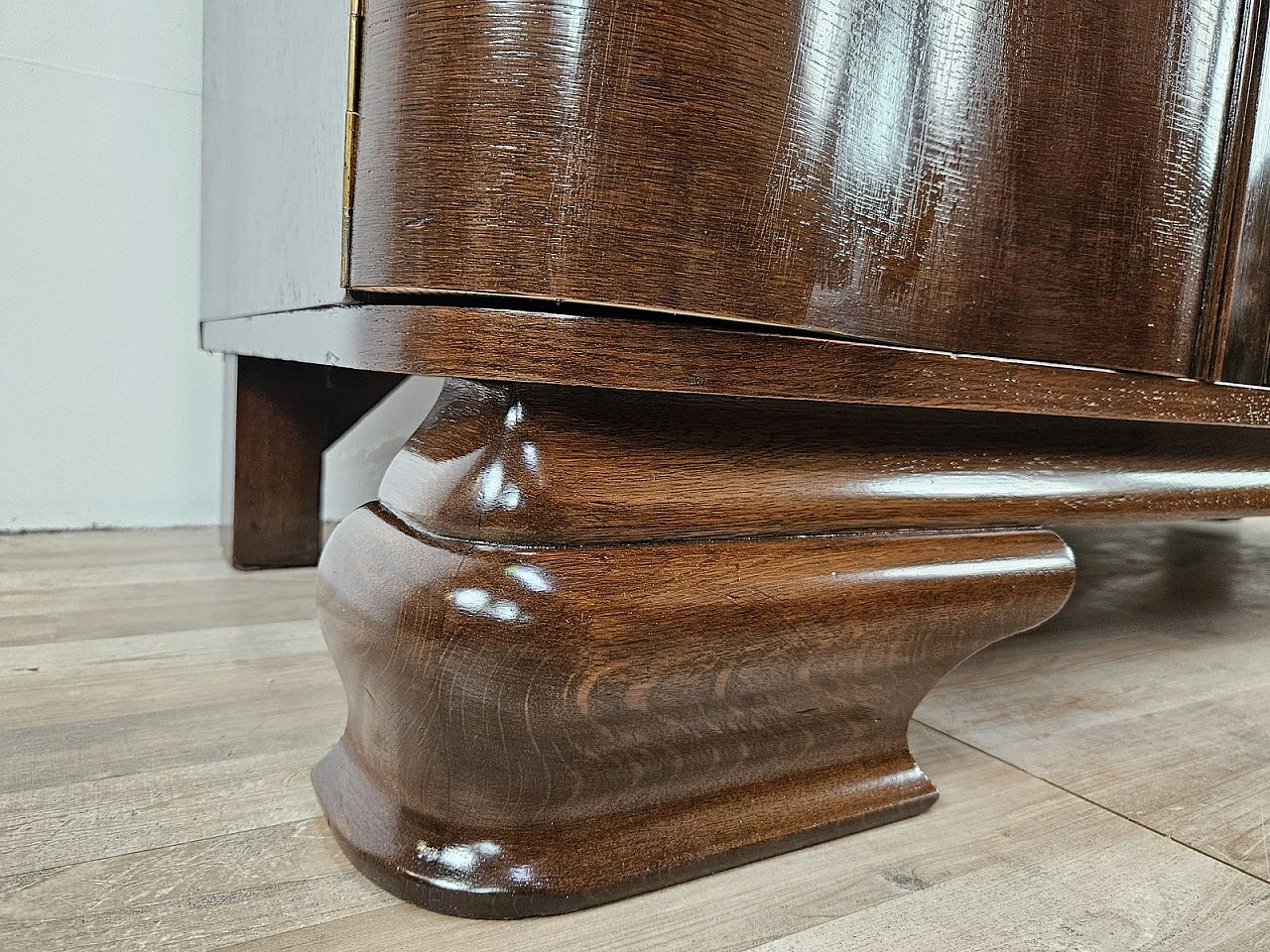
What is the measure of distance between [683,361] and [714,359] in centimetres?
1

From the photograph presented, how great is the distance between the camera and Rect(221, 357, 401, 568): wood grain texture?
2.97 ft

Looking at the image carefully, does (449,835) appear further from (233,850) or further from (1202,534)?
(1202,534)

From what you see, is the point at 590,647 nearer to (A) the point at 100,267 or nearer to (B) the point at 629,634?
(B) the point at 629,634

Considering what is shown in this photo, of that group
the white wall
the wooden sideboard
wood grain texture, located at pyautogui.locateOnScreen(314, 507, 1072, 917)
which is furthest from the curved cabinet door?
the white wall

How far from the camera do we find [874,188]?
0.42 meters

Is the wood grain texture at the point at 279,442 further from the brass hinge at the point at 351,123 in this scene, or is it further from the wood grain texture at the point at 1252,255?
the wood grain texture at the point at 1252,255

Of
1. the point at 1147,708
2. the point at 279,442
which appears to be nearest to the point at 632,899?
the point at 1147,708

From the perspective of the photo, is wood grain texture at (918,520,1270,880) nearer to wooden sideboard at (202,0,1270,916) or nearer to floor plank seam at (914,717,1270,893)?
floor plank seam at (914,717,1270,893)

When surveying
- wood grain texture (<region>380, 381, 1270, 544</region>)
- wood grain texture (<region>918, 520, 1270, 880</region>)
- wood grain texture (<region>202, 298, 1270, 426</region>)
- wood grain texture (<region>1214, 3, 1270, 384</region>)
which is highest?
wood grain texture (<region>1214, 3, 1270, 384</region>)

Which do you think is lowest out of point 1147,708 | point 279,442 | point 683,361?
point 1147,708

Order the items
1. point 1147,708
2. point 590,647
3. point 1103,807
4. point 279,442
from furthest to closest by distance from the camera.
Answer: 1. point 279,442
2. point 1147,708
3. point 1103,807
4. point 590,647

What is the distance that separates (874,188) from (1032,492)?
0.69ft

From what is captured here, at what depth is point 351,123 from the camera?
15.1 inches

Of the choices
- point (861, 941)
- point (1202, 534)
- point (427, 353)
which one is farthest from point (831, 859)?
point (1202, 534)
